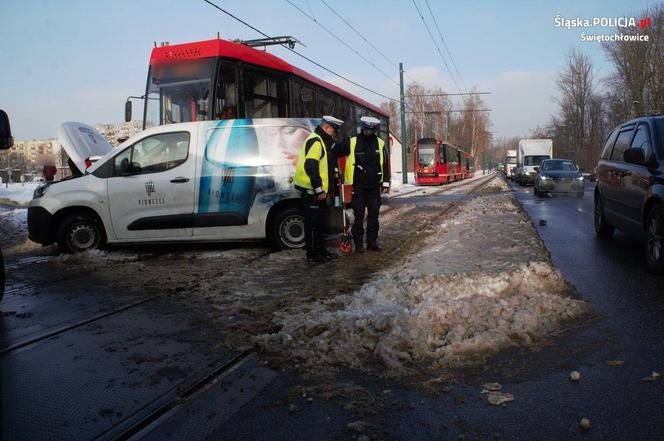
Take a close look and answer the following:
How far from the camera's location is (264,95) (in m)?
10.8

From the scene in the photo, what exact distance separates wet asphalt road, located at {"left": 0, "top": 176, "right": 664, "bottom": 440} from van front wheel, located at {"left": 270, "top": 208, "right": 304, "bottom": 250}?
350 cm

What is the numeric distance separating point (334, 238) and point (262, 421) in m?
5.52

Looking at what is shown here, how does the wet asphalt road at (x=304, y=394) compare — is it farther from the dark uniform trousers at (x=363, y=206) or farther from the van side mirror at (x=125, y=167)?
the van side mirror at (x=125, y=167)

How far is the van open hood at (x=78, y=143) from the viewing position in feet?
36.3

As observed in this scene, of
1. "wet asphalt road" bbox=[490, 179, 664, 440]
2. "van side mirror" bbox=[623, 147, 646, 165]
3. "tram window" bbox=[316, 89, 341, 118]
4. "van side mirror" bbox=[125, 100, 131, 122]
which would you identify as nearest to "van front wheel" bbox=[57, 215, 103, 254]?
"van side mirror" bbox=[125, 100, 131, 122]

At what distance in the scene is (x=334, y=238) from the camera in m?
8.01

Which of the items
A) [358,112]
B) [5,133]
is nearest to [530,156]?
[358,112]

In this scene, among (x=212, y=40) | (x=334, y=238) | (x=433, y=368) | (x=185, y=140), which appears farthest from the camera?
(x=212, y=40)

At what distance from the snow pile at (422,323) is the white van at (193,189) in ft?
10.5

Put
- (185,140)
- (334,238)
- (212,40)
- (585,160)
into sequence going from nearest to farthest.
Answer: (185,140)
(334,238)
(212,40)
(585,160)

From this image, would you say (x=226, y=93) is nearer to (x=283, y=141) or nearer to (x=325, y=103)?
(x=283, y=141)

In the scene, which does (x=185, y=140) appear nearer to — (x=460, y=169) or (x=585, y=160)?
(x=460, y=169)

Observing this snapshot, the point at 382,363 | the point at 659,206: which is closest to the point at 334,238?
the point at 659,206

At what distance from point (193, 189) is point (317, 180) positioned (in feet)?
6.87
